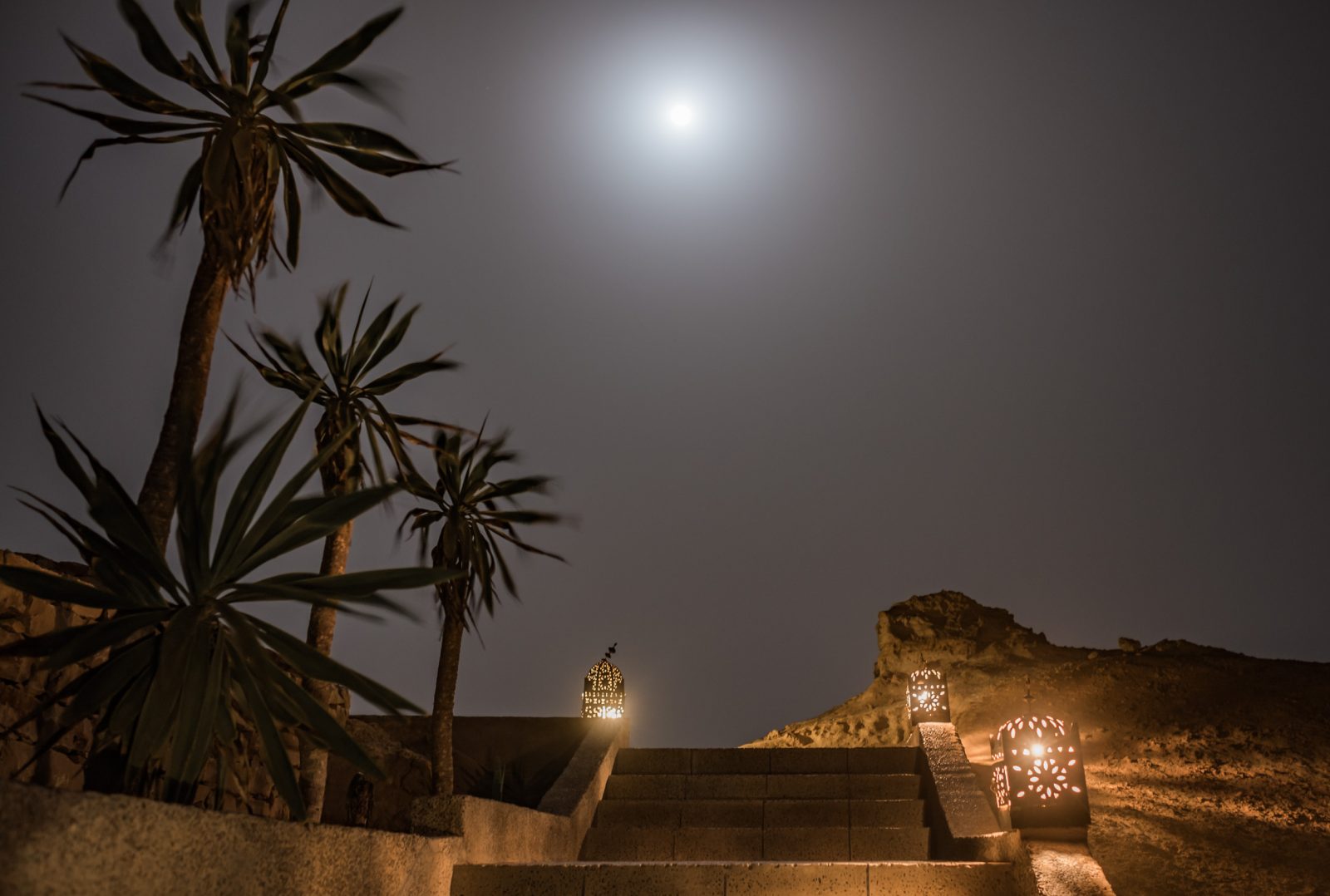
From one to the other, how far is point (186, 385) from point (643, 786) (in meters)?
5.59

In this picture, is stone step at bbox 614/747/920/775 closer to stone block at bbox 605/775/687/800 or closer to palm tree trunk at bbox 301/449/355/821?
stone block at bbox 605/775/687/800

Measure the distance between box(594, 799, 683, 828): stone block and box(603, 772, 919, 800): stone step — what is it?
0.29 m

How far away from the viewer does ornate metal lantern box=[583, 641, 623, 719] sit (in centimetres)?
1116

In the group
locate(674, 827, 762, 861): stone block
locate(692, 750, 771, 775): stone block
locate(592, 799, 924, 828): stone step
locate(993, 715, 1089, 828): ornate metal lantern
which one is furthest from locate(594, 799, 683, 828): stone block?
locate(993, 715, 1089, 828): ornate metal lantern

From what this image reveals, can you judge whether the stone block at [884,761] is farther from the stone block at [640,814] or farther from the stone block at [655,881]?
the stone block at [655,881]

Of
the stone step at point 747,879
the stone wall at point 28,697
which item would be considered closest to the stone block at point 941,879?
the stone step at point 747,879

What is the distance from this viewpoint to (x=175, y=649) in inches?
146

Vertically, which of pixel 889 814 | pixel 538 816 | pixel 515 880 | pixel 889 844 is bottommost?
pixel 515 880

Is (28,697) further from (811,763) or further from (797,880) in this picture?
(811,763)

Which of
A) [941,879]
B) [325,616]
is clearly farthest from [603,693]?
[941,879]

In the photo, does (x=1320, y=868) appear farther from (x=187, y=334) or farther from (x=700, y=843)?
(x=187, y=334)

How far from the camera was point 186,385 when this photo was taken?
560 centimetres

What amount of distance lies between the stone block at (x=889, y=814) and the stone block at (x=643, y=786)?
1.61 m

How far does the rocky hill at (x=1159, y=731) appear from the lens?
6.96 meters
